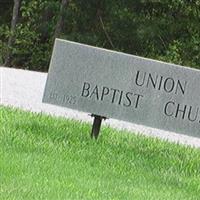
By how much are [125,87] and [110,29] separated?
15598 mm

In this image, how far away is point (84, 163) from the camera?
6703 millimetres

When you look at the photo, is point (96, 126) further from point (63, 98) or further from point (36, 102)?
point (36, 102)

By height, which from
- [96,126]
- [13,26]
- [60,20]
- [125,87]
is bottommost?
[13,26]

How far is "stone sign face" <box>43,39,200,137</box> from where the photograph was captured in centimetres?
754

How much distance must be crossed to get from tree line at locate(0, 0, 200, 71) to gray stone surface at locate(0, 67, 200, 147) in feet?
33.2

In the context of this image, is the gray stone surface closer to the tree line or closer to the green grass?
the green grass

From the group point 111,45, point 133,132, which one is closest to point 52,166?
point 133,132

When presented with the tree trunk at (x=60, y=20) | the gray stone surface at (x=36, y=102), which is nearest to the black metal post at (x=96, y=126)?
the gray stone surface at (x=36, y=102)

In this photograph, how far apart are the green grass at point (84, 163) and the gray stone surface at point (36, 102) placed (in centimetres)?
77

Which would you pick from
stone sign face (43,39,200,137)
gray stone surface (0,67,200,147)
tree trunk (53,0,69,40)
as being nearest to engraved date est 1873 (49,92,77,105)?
stone sign face (43,39,200,137)

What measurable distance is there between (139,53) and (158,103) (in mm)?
15757

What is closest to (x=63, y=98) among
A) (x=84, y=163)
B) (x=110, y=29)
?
(x=84, y=163)

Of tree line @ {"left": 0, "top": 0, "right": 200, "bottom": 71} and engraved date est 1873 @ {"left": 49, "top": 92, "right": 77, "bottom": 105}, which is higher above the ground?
engraved date est 1873 @ {"left": 49, "top": 92, "right": 77, "bottom": 105}

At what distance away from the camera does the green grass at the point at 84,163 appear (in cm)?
567
